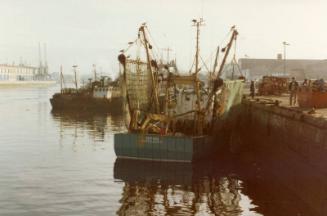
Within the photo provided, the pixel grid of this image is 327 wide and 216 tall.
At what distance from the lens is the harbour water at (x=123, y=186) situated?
63.9 feet

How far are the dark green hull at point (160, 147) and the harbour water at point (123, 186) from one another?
1.90 ft

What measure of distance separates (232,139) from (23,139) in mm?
18896

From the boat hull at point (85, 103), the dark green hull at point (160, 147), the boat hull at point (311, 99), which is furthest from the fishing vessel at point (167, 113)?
the boat hull at point (85, 103)

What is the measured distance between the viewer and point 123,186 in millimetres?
23688

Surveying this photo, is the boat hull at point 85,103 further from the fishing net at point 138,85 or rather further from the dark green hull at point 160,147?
the dark green hull at point 160,147

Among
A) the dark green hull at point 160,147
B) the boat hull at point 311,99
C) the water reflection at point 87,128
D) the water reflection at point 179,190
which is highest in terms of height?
the boat hull at point 311,99

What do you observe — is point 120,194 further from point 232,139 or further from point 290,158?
point 232,139

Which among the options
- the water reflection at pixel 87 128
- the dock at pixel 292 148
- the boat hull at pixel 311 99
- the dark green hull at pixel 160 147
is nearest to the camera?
the dock at pixel 292 148

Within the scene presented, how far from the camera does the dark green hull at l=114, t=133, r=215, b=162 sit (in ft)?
93.2

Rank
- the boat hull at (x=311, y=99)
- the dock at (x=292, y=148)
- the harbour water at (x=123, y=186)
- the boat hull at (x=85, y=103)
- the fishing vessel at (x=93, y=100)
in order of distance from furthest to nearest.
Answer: the fishing vessel at (x=93, y=100)
the boat hull at (x=85, y=103)
the boat hull at (x=311, y=99)
the dock at (x=292, y=148)
the harbour water at (x=123, y=186)

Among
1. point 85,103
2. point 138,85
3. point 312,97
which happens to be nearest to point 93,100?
point 85,103

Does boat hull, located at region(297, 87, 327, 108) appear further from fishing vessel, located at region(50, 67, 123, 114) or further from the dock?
fishing vessel, located at region(50, 67, 123, 114)

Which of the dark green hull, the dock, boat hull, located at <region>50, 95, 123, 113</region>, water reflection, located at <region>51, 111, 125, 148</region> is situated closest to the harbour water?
the dark green hull

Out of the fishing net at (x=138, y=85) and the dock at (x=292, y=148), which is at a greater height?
the fishing net at (x=138, y=85)
